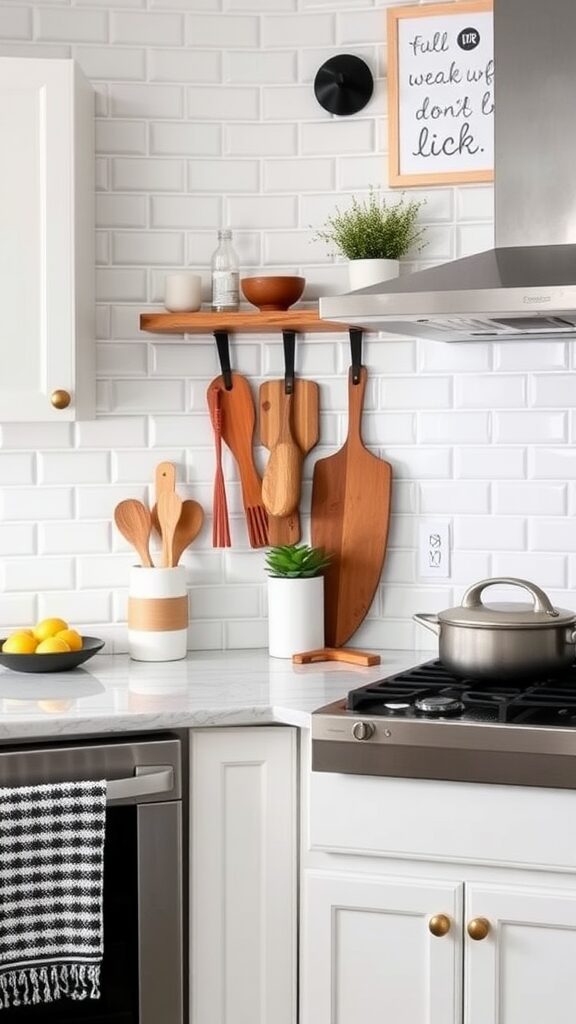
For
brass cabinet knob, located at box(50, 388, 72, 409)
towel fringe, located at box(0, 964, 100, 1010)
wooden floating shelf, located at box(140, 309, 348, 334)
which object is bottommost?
towel fringe, located at box(0, 964, 100, 1010)

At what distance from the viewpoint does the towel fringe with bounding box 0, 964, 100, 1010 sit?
92.3 inches

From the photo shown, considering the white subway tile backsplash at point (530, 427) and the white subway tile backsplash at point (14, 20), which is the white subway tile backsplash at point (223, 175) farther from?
the white subway tile backsplash at point (530, 427)

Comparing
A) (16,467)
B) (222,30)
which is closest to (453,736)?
(16,467)

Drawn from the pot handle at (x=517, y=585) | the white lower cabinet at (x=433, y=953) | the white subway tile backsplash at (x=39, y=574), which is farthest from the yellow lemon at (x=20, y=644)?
the pot handle at (x=517, y=585)

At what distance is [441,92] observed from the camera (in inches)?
120

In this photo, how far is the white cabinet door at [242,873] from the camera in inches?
97.1

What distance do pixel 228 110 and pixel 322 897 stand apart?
68.6 inches

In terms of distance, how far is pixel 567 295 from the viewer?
2.33 m

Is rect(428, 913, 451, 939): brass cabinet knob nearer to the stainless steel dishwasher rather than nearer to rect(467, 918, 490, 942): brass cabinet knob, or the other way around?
rect(467, 918, 490, 942): brass cabinet knob

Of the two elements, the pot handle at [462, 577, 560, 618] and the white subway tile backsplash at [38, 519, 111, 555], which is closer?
the pot handle at [462, 577, 560, 618]

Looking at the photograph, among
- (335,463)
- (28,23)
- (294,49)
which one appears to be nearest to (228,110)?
(294,49)

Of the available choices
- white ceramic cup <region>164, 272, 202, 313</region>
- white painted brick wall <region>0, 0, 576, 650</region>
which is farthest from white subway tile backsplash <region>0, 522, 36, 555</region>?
white ceramic cup <region>164, 272, 202, 313</region>

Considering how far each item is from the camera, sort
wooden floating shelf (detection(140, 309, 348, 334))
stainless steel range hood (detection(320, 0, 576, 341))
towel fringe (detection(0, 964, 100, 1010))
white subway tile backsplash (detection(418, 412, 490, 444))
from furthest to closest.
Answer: white subway tile backsplash (detection(418, 412, 490, 444))
wooden floating shelf (detection(140, 309, 348, 334))
stainless steel range hood (detection(320, 0, 576, 341))
towel fringe (detection(0, 964, 100, 1010))

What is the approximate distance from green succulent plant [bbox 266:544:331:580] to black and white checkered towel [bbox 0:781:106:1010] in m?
0.81
